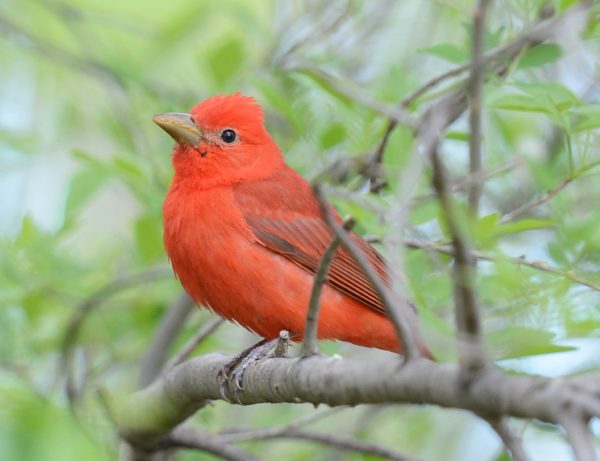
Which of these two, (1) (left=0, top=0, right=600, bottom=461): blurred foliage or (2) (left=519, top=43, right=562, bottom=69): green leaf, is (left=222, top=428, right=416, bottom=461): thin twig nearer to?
(1) (left=0, top=0, right=600, bottom=461): blurred foliage

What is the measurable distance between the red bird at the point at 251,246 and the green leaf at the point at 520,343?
1.56 m

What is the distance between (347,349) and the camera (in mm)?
5535

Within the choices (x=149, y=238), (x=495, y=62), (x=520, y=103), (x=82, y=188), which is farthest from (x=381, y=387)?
(x=149, y=238)

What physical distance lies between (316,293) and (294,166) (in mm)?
2643

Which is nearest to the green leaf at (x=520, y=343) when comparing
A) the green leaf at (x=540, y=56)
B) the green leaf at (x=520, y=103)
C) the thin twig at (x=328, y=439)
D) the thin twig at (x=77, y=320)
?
the green leaf at (x=520, y=103)

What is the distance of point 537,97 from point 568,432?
1.37m

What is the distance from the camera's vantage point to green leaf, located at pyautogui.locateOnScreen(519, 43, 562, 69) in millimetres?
3133

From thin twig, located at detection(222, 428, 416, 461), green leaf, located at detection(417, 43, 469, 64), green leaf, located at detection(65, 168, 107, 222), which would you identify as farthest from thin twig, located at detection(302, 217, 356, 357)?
green leaf, located at detection(65, 168, 107, 222)

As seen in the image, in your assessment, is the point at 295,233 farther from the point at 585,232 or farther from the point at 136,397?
the point at 585,232

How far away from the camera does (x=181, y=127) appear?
14.9 feet

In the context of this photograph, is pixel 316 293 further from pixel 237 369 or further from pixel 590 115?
pixel 237 369

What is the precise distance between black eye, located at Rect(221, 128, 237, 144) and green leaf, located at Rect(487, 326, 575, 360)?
104 inches

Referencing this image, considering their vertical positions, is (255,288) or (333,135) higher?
(333,135)

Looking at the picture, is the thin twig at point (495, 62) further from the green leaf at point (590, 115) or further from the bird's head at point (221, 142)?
the bird's head at point (221, 142)
